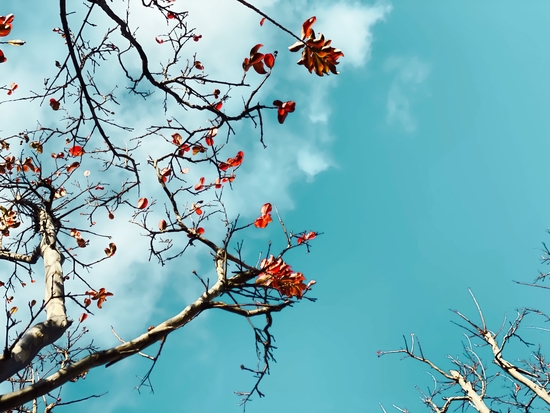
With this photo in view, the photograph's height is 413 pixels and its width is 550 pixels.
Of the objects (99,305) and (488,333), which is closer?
(99,305)

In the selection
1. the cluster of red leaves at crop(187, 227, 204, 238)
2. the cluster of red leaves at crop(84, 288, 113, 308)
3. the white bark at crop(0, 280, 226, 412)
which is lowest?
the white bark at crop(0, 280, 226, 412)

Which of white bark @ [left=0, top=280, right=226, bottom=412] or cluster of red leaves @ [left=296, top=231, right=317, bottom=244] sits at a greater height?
cluster of red leaves @ [left=296, top=231, right=317, bottom=244]

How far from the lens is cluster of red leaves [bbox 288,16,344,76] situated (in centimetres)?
182

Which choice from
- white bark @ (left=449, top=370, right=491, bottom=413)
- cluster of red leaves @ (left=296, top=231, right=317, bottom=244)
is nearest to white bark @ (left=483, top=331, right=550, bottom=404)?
white bark @ (left=449, top=370, right=491, bottom=413)

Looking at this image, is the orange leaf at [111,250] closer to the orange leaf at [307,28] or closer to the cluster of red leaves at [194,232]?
the cluster of red leaves at [194,232]

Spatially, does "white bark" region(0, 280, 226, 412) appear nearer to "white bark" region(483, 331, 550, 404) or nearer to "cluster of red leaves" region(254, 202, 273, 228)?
"cluster of red leaves" region(254, 202, 273, 228)

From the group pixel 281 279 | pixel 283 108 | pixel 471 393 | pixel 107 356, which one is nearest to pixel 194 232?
pixel 281 279

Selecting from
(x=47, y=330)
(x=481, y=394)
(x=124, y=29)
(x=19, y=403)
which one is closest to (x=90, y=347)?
(x=47, y=330)

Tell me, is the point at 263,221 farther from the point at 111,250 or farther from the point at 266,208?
the point at 111,250

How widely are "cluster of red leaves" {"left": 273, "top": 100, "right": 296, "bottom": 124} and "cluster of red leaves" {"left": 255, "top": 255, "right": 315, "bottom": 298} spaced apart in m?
1.59

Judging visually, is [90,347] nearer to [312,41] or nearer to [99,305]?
[99,305]

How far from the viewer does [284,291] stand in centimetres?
360

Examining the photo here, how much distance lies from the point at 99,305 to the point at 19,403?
2163 millimetres

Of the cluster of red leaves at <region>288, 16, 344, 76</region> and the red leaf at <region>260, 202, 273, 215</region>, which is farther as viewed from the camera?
the red leaf at <region>260, 202, 273, 215</region>
